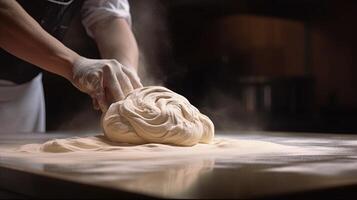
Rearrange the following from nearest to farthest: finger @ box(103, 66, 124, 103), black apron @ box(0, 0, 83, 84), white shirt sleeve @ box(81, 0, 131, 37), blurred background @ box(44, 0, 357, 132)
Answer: finger @ box(103, 66, 124, 103)
black apron @ box(0, 0, 83, 84)
white shirt sleeve @ box(81, 0, 131, 37)
blurred background @ box(44, 0, 357, 132)

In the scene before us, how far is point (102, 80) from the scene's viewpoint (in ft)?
6.08

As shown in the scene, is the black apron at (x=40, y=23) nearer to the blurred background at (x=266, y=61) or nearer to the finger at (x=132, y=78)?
the finger at (x=132, y=78)

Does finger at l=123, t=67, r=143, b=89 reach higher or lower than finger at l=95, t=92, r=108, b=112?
higher

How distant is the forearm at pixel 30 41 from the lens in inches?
73.6

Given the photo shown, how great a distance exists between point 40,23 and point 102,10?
0.95 feet

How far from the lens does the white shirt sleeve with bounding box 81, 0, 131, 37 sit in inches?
99.7

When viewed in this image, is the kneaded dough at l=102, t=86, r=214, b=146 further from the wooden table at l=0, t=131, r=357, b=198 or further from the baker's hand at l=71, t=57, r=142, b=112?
the wooden table at l=0, t=131, r=357, b=198

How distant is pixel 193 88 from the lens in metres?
3.57

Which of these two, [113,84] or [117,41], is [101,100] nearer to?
[113,84]

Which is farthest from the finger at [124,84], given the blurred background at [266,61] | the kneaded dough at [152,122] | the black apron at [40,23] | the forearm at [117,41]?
the blurred background at [266,61]

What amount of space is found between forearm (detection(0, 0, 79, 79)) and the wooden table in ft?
2.00

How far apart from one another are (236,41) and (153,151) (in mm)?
2521

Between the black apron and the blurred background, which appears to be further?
the blurred background

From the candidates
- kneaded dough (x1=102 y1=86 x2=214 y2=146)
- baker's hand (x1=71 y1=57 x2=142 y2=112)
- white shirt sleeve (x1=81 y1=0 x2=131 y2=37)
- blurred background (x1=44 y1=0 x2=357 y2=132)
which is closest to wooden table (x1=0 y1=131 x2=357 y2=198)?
kneaded dough (x1=102 y1=86 x2=214 y2=146)
